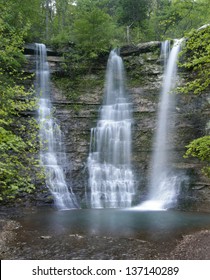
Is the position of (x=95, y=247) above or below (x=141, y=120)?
below

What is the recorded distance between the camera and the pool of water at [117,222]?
1022cm

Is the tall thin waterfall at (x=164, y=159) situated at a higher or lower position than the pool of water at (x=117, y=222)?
higher

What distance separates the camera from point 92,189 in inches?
695

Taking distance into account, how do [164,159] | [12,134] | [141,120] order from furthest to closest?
[141,120]
[164,159]
[12,134]

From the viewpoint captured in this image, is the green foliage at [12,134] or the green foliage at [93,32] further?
the green foliage at [93,32]

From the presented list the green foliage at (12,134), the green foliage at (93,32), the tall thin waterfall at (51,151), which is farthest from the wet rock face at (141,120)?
the green foliage at (12,134)

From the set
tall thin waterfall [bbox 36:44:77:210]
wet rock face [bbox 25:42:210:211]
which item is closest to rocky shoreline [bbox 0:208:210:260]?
tall thin waterfall [bbox 36:44:77:210]

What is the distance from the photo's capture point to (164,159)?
61.5 feet

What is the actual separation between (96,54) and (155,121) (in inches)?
286

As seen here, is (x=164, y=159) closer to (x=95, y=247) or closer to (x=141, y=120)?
(x=141, y=120)

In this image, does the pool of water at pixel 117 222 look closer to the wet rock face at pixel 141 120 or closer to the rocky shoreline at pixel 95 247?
the rocky shoreline at pixel 95 247

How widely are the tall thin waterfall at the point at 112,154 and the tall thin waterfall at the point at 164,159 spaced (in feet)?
4.69

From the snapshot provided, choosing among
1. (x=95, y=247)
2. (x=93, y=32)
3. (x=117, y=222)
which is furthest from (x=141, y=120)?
(x=95, y=247)

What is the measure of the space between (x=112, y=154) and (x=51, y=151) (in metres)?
3.99
